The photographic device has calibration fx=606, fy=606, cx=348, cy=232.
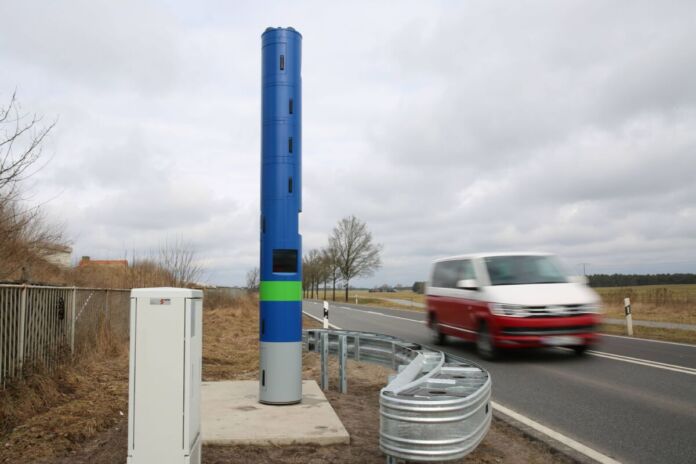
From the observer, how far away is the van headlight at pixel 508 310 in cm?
1091

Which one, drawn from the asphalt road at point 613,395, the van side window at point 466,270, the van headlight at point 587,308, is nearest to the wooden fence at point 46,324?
the asphalt road at point 613,395

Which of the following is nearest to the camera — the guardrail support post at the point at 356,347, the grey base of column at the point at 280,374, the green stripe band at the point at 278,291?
the grey base of column at the point at 280,374

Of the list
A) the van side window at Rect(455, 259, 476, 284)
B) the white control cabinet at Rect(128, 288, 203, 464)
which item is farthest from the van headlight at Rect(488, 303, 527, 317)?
the white control cabinet at Rect(128, 288, 203, 464)

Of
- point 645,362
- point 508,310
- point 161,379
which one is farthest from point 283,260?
point 645,362

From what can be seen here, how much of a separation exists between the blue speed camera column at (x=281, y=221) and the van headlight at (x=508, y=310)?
4.95m

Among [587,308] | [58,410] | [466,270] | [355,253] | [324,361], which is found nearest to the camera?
[58,410]

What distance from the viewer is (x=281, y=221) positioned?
24.0 ft

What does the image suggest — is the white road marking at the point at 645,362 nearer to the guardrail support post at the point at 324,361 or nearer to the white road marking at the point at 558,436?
the white road marking at the point at 558,436

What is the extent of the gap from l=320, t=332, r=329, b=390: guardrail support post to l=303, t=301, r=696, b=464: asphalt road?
234 centimetres

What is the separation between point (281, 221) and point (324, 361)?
2.44m

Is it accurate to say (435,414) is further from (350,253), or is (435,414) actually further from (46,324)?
(350,253)

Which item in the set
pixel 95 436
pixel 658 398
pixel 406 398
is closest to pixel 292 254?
pixel 95 436

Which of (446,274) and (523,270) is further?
(446,274)

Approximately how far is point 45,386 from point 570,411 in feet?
20.8
